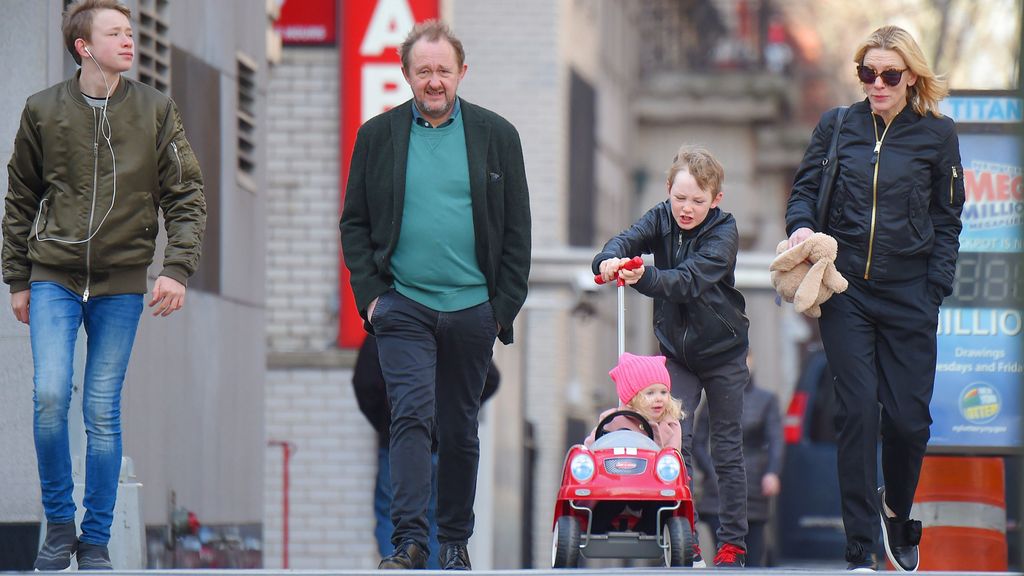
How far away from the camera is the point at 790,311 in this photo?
37.6 meters

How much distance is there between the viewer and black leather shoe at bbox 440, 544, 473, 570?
8883 mm

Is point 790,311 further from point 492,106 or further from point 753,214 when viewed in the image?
point 492,106

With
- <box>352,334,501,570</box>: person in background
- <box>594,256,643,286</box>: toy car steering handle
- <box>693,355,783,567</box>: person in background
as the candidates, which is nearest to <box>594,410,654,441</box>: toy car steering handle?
<box>594,256,643,286</box>: toy car steering handle

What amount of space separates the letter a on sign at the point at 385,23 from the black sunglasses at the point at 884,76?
988cm

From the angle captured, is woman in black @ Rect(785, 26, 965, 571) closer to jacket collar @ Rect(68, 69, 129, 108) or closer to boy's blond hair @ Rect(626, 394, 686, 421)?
boy's blond hair @ Rect(626, 394, 686, 421)

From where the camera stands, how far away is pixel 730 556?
9.21m

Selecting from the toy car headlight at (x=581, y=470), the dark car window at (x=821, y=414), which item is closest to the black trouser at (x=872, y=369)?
the toy car headlight at (x=581, y=470)

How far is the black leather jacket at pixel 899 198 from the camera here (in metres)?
8.95

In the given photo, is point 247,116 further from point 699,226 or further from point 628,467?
point 628,467

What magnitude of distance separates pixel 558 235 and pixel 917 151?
52.2ft

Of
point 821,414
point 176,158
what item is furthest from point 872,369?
point 821,414

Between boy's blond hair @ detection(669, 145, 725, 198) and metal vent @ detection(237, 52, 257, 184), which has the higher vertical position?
metal vent @ detection(237, 52, 257, 184)

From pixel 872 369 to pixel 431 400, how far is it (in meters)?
1.80

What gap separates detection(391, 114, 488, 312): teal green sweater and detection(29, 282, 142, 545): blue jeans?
1.11 m
